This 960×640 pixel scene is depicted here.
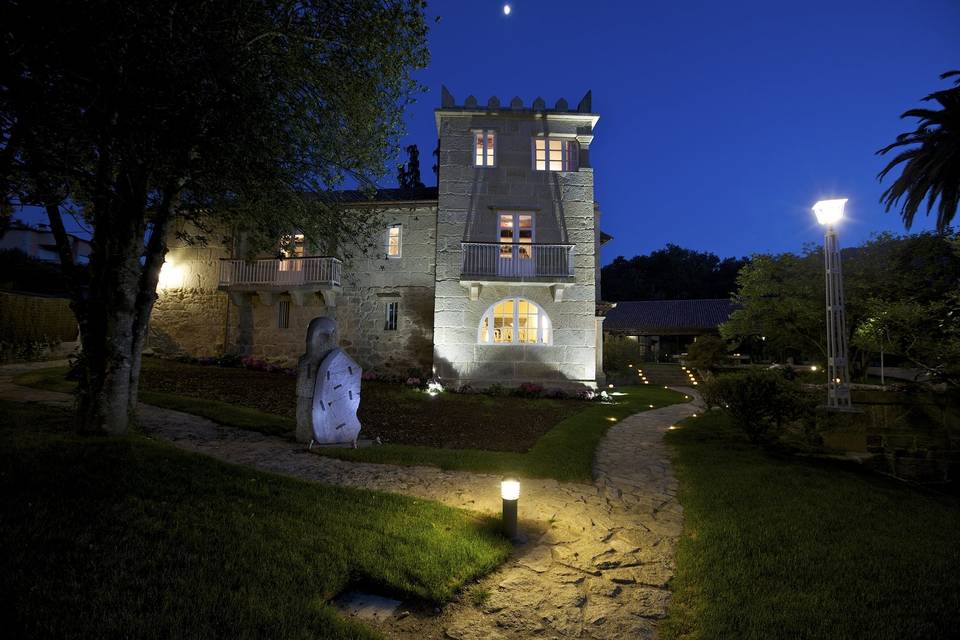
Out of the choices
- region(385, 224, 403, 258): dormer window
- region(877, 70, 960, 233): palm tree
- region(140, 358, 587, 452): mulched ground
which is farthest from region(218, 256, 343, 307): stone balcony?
region(877, 70, 960, 233): palm tree

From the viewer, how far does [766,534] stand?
14.6 ft

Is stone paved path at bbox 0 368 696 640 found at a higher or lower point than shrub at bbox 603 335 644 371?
lower

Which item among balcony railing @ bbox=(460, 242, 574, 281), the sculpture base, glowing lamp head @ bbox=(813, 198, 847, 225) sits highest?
balcony railing @ bbox=(460, 242, 574, 281)

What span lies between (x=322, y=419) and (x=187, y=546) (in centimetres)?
446

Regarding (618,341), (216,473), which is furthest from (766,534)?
(618,341)

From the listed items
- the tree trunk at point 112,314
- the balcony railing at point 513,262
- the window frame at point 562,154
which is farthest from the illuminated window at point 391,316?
the tree trunk at point 112,314

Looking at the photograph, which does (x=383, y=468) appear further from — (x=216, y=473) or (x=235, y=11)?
(x=235, y=11)

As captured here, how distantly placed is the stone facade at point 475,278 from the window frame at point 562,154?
8 cm

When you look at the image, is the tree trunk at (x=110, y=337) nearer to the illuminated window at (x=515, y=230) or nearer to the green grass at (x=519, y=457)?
the green grass at (x=519, y=457)

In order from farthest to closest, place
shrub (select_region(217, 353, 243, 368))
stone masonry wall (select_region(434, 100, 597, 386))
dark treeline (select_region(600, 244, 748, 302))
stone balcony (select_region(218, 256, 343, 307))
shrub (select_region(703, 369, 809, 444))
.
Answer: dark treeline (select_region(600, 244, 748, 302)) < shrub (select_region(217, 353, 243, 368)) < stone balcony (select_region(218, 256, 343, 307)) < stone masonry wall (select_region(434, 100, 597, 386)) < shrub (select_region(703, 369, 809, 444))

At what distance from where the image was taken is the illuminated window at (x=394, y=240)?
58.7 ft

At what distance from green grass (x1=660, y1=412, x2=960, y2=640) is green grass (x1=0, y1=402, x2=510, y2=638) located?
1.81 metres

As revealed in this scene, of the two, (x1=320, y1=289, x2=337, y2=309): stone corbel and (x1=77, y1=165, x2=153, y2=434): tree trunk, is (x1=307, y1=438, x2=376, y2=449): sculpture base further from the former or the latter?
(x1=320, y1=289, x2=337, y2=309): stone corbel

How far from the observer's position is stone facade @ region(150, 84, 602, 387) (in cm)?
1600
